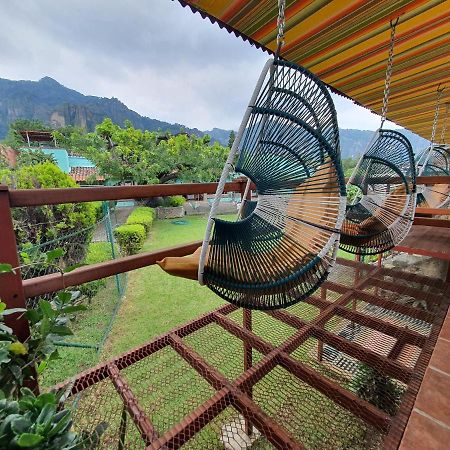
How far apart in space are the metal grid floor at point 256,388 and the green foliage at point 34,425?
1.19 feet

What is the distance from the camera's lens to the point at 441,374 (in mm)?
978

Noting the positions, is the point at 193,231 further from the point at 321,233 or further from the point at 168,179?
the point at 321,233

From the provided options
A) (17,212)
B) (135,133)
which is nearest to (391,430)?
(17,212)

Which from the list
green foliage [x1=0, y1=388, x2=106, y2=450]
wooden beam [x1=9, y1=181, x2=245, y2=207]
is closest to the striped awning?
wooden beam [x1=9, y1=181, x2=245, y2=207]

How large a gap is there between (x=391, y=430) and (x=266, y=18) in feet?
7.06

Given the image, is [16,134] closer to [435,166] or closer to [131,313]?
[131,313]

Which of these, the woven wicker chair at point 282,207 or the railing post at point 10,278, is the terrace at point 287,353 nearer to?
the railing post at point 10,278

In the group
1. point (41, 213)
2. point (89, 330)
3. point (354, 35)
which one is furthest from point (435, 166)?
point (41, 213)

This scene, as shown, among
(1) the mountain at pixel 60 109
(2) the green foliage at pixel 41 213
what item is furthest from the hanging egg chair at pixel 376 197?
(1) the mountain at pixel 60 109

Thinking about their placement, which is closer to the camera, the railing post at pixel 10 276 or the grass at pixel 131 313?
the railing post at pixel 10 276

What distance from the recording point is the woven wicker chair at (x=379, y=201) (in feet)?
5.43

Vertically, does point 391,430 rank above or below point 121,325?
above

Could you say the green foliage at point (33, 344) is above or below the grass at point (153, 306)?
above

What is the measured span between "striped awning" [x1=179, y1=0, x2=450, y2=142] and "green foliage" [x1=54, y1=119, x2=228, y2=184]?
9.60 metres
